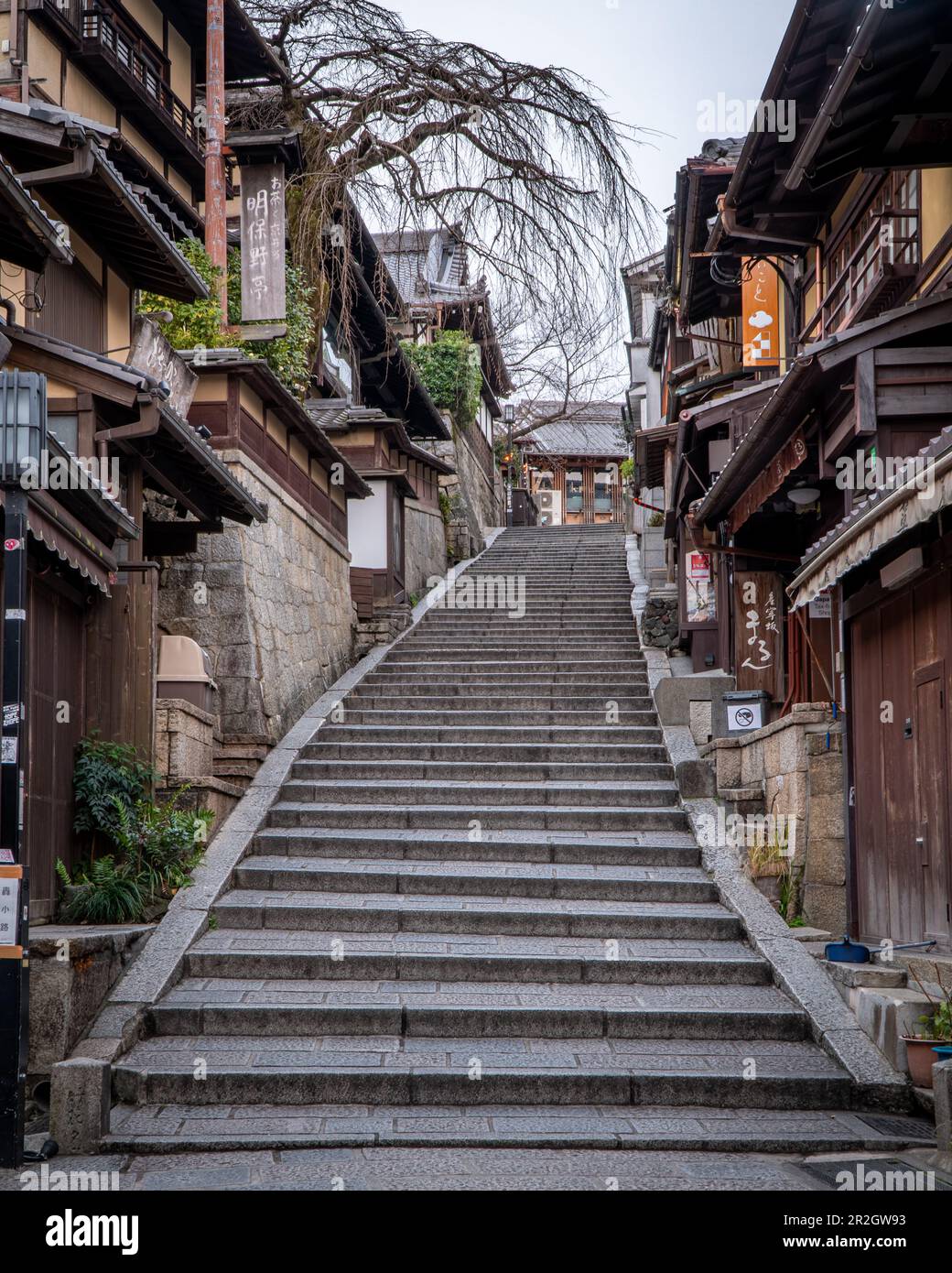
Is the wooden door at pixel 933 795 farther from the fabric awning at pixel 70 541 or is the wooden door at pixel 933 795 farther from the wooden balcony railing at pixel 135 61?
the wooden balcony railing at pixel 135 61

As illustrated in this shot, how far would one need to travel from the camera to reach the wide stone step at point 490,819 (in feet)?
38.4

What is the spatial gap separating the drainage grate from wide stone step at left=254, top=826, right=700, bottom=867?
14.0 ft

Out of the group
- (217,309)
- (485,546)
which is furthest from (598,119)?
→ (485,546)

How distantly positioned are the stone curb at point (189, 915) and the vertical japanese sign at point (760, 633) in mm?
5206

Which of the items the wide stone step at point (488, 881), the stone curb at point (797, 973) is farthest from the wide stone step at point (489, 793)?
the wide stone step at point (488, 881)

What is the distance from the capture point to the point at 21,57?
13422 millimetres

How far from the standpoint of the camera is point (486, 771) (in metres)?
13.0

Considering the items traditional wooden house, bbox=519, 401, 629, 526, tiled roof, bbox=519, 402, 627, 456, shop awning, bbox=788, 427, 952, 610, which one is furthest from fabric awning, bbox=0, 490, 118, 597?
traditional wooden house, bbox=519, 401, 629, 526

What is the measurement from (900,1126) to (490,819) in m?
5.78

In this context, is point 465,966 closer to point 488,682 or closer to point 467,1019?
point 467,1019

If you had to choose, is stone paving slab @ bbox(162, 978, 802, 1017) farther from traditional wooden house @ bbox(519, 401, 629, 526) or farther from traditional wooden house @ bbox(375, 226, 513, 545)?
traditional wooden house @ bbox(519, 401, 629, 526)

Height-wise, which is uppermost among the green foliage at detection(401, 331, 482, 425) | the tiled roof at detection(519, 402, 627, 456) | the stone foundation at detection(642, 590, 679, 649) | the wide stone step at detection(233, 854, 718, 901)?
the tiled roof at detection(519, 402, 627, 456)

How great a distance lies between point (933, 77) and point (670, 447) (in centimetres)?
1523

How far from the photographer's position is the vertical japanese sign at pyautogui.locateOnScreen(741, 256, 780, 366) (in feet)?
48.2
